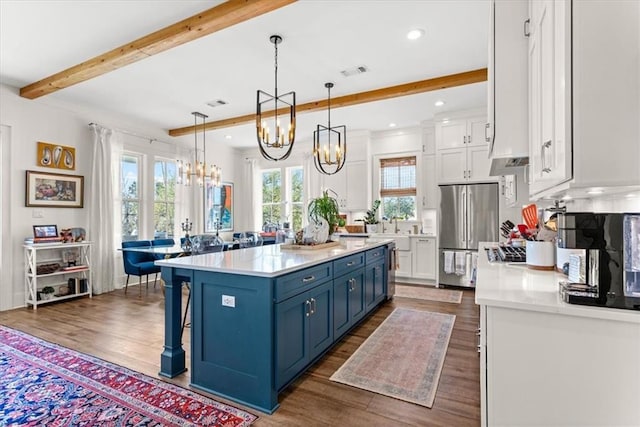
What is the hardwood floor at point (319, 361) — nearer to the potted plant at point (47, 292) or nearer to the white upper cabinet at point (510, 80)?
the potted plant at point (47, 292)

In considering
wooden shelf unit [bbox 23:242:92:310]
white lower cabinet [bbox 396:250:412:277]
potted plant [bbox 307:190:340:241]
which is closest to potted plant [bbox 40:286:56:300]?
wooden shelf unit [bbox 23:242:92:310]

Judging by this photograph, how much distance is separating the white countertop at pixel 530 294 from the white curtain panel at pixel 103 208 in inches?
221

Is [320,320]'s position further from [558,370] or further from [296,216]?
[296,216]

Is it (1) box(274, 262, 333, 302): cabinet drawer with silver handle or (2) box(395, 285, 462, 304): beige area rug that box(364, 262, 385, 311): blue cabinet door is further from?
(1) box(274, 262, 333, 302): cabinet drawer with silver handle

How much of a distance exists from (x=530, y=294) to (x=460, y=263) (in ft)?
14.2

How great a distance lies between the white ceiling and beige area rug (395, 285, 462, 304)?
2999 millimetres

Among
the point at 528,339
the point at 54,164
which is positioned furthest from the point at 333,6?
the point at 54,164

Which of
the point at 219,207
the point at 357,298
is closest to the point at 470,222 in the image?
the point at 357,298

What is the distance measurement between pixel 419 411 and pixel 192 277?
5.83 ft

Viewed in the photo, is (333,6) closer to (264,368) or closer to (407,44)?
→ (407,44)

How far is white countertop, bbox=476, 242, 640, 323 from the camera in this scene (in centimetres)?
117

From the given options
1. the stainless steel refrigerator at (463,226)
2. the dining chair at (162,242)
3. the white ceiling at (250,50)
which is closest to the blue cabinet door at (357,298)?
the white ceiling at (250,50)

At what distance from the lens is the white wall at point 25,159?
447 cm

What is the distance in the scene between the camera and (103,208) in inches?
213
